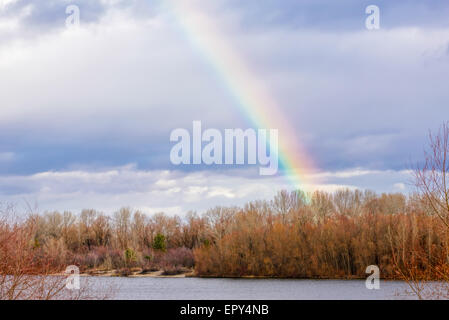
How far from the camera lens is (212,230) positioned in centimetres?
9281

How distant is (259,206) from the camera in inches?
3629

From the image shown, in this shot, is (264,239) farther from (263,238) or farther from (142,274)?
(142,274)

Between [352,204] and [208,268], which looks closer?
[208,268]

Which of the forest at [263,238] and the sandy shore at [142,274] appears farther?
the sandy shore at [142,274]

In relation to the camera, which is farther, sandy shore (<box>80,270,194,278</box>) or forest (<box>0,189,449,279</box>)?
sandy shore (<box>80,270,194,278</box>)

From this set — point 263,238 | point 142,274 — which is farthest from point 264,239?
point 142,274

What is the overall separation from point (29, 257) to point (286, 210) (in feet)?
250
